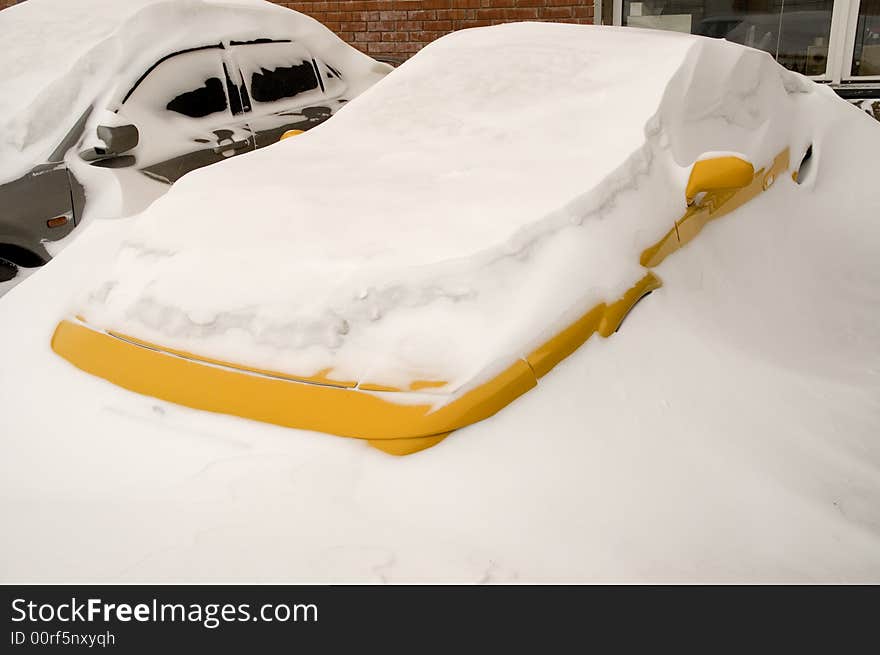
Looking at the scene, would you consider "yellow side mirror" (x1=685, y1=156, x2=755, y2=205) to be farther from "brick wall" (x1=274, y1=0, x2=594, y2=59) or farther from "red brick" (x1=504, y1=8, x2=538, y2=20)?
"red brick" (x1=504, y1=8, x2=538, y2=20)

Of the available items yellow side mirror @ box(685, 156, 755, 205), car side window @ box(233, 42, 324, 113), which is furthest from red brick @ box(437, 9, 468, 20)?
yellow side mirror @ box(685, 156, 755, 205)

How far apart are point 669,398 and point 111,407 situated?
136 centimetres

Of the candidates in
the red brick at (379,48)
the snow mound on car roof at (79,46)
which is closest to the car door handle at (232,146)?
the snow mound on car roof at (79,46)

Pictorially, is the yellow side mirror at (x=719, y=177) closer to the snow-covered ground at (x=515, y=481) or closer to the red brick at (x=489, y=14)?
the snow-covered ground at (x=515, y=481)

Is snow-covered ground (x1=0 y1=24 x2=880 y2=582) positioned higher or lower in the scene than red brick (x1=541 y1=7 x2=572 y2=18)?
lower

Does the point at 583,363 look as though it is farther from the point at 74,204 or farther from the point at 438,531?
the point at 74,204

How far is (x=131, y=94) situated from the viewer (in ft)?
14.2

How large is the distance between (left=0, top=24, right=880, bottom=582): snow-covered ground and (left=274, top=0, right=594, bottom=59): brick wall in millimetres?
6283

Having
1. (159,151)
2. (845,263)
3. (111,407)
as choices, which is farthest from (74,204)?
(845,263)

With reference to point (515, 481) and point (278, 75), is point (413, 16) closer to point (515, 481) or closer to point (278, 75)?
point (278, 75)

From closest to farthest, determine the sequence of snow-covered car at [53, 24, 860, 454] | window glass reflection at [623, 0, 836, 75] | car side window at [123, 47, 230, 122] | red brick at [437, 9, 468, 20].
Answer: snow-covered car at [53, 24, 860, 454], car side window at [123, 47, 230, 122], window glass reflection at [623, 0, 836, 75], red brick at [437, 9, 468, 20]

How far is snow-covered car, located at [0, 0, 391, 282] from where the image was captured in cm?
396

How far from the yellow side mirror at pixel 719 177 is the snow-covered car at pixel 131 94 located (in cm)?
290
